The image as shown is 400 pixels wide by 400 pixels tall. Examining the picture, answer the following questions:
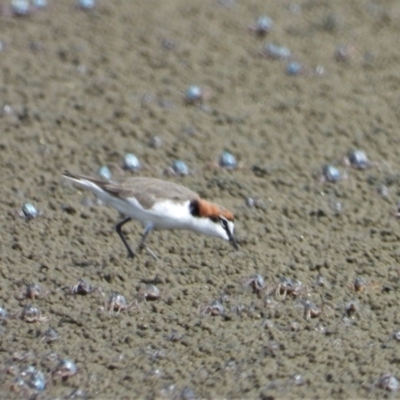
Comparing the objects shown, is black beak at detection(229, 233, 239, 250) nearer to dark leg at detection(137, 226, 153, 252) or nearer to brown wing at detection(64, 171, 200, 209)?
brown wing at detection(64, 171, 200, 209)

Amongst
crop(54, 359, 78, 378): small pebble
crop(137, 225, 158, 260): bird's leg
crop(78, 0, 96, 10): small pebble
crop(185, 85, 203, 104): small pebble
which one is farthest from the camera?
crop(78, 0, 96, 10): small pebble

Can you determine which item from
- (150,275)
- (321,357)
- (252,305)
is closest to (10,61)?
(150,275)

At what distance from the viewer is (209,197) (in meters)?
9.38

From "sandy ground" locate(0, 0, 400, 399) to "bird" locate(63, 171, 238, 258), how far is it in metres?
0.24

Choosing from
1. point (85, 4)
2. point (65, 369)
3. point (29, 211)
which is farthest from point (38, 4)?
point (65, 369)

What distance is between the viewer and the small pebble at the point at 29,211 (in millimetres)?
8758

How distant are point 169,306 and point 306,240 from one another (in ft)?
4.88

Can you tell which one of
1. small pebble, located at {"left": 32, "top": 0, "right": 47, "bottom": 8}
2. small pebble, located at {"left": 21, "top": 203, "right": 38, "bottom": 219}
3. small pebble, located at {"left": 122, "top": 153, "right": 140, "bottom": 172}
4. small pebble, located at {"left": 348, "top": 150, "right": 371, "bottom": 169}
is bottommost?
small pebble, located at {"left": 32, "top": 0, "right": 47, "bottom": 8}

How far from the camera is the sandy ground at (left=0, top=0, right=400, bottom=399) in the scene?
691 cm

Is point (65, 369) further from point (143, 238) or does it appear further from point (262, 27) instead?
point (262, 27)

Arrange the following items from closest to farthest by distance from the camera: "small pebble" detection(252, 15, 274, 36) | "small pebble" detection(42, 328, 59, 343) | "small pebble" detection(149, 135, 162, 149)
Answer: "small pebble" detection(42, 328, 59, 343) < "small pebble" detection(149, 135, 162, 149) < "small pebble" detection(252, 15, 274, 36)

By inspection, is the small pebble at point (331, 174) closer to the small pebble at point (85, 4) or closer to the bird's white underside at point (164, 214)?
the bird's white underside at point (164, 214)

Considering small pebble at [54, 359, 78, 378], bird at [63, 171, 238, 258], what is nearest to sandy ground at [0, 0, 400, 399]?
small pebble at [54, 359, 78, 378]

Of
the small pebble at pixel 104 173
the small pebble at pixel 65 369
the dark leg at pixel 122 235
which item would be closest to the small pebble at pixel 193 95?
the small pebble at pixel 104 173
